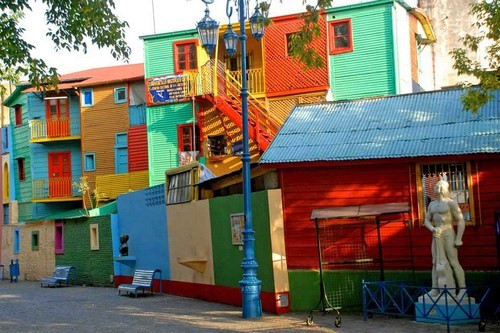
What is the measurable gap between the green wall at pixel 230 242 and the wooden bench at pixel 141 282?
3.50 m

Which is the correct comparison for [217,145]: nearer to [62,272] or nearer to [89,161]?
[62,272]

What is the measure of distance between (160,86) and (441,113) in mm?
15582

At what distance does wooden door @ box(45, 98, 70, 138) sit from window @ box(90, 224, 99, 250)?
927 centimetres

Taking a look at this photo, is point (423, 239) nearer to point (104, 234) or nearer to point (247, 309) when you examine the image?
point (247, 309)

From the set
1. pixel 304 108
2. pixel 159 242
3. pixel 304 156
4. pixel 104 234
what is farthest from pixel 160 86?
pixel 304 156

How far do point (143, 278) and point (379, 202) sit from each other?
30.7 feet

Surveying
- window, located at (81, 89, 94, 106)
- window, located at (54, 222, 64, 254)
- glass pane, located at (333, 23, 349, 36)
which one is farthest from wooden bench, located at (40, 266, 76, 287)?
glass pane, located at (333, 23, 349, 36)

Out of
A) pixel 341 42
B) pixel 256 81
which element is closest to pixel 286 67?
pixel 256 81

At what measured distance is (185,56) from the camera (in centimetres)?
2964

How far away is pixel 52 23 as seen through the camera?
1351 centimetres

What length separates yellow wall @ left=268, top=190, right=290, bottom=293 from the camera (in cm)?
1645

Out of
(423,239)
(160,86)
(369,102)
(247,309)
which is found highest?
(160,86)

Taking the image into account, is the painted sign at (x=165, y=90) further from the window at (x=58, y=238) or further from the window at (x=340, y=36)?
the window at (x=58, y=238)

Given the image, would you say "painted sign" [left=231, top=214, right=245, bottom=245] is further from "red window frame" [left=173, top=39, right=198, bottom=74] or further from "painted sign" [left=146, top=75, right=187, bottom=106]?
"red window frame" [left=173, top=39, right=198, bottom=74]
